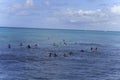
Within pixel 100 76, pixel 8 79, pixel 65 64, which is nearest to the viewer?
pixel 8 79

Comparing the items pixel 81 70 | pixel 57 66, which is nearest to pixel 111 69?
pixel 81 70

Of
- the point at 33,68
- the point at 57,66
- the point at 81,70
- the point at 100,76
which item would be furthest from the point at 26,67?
the point at 100,76

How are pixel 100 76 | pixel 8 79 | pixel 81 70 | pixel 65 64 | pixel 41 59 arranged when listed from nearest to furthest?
pixel 8 79, pixel 100 76, pixel 81 70, pixel 65 64, pixel 41 59

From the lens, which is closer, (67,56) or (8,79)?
(8,79)

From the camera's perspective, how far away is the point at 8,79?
4666cm

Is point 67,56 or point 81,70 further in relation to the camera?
point 67,56

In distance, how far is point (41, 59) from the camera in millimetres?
68000

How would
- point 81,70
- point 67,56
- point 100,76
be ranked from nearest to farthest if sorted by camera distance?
point 100,76
point 81,70
point 67,56

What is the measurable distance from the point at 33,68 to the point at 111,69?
14.9 metres

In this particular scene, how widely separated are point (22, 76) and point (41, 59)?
63.0ft

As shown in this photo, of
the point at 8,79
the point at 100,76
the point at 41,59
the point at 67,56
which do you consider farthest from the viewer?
the point at 67,56

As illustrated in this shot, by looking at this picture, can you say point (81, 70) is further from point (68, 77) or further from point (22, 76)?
point (22, 76)

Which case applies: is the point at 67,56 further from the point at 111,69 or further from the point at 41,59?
the point at 111,69

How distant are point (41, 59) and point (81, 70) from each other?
579 inches
